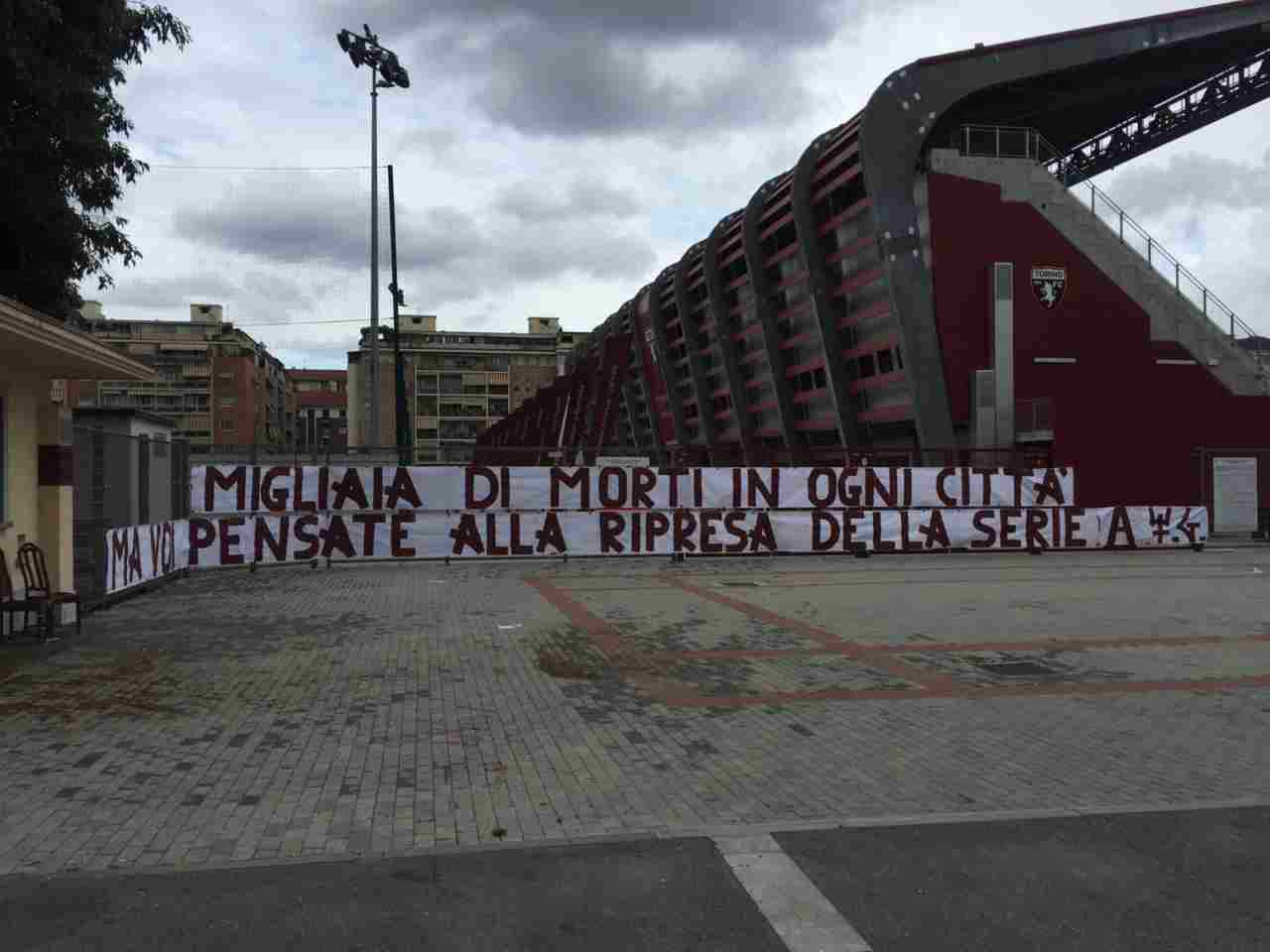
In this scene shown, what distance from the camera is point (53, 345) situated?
346 inches

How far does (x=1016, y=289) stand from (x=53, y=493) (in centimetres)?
2314

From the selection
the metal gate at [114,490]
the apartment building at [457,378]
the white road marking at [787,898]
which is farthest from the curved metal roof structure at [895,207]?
the apartment building at [457,378]

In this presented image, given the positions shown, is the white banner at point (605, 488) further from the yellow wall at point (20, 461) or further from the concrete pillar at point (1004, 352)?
the yellow wall at point (20, 461)

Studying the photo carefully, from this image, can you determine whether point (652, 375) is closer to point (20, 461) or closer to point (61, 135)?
point (61, 135)

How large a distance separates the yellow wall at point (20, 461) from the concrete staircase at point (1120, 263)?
73.4 ft

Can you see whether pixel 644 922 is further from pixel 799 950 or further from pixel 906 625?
pixel 906 625

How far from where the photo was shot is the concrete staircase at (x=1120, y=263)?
25.5 m

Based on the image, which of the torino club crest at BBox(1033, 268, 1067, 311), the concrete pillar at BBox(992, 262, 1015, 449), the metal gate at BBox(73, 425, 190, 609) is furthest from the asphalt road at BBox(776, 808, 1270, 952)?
the torino club crest at BBox(1033, 268, 1067, 311)

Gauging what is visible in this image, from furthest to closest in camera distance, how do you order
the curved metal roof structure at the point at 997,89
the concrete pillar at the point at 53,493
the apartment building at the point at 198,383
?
the apartment building at the point at 198,383 → the curved metal roof structure at the point at 997,89 → the concrete pillar at the point at 53,493

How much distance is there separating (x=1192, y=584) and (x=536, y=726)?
45.4 ft

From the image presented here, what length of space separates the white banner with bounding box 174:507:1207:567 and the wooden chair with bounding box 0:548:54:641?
7.15 meters

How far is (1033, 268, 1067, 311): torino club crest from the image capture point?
1002 inches

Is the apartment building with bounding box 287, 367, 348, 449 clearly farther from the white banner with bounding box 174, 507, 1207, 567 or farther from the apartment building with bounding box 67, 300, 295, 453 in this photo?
the white banner with bounding box 174, 507, 1207, 567

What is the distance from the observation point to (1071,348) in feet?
84.6
